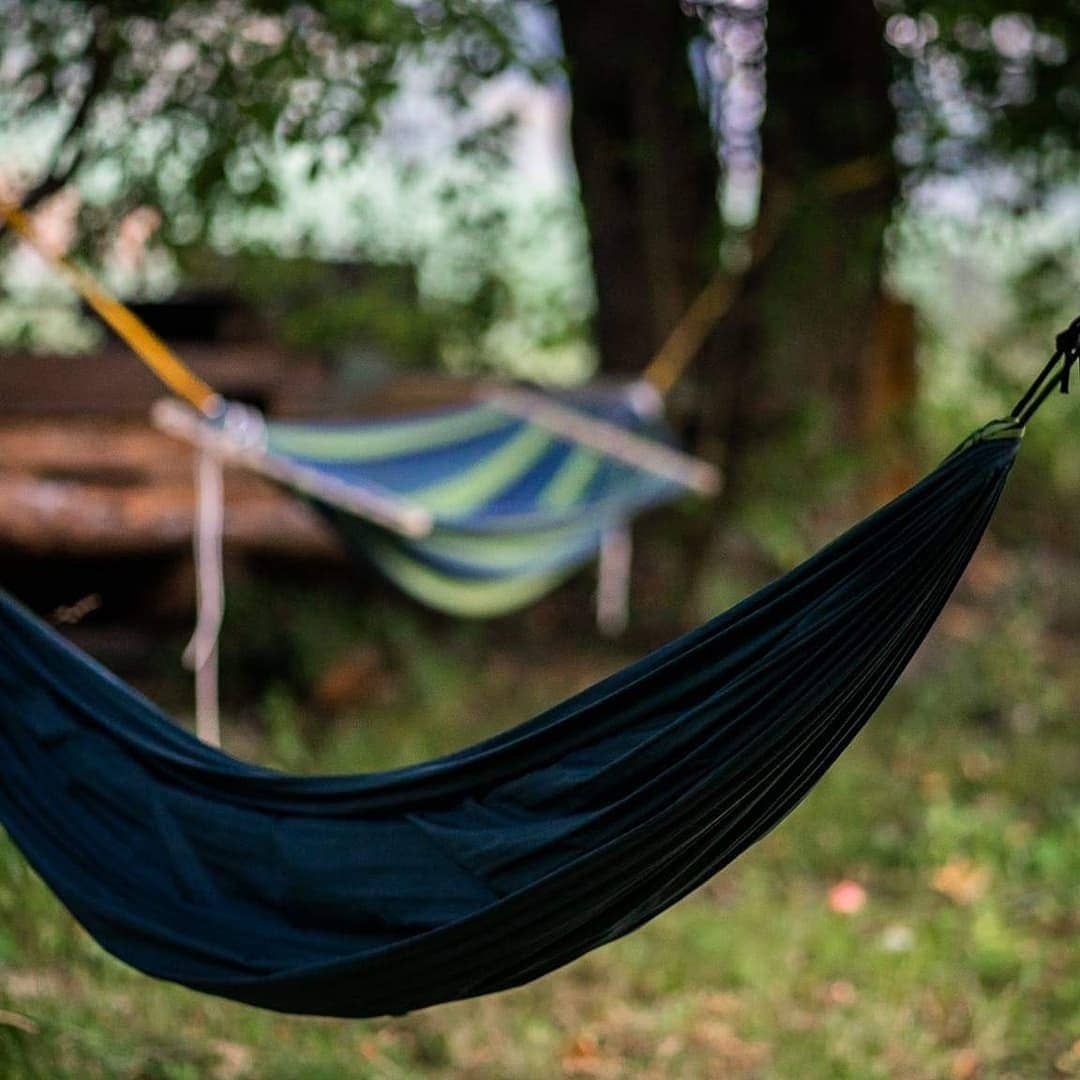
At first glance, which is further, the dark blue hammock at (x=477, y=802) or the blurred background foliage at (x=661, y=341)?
the blurred background foliage at (x=661, y=341)

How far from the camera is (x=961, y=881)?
3.17 metres

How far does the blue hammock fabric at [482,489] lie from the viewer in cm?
299

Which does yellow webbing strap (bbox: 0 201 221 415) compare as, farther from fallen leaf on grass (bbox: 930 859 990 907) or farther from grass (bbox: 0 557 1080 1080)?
fallen leaf on grass (bbox: 930 859 990 907)

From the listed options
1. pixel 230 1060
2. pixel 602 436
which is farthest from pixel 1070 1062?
pixel 602 436

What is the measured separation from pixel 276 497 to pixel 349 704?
0.59m

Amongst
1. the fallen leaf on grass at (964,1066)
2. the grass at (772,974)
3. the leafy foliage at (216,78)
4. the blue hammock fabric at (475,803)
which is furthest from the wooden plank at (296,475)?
the fallen leaf on grass at (964,1066)

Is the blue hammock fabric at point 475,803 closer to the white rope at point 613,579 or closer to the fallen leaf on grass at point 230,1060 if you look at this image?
the fallen leaf on grass at point 230,1060

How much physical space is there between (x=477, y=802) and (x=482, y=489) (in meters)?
1.97

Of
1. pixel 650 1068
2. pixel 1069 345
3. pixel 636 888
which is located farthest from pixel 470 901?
pixel 650 1068

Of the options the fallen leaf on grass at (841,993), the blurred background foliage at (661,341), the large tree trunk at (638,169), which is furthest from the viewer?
the large tree trunk at (638,169)

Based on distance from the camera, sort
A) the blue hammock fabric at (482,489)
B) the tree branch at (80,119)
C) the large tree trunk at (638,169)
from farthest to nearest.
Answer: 1. the large tree trunk at (638,169)
2. the blue hammock fabric at (482,489)
3. the tree branch at (80,119)

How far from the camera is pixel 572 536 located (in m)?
3.54

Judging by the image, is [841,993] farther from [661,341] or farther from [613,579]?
[661,341]

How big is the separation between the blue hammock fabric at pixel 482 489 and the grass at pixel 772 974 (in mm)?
744
